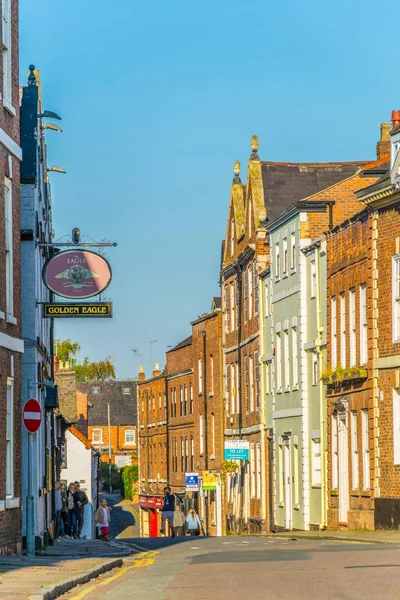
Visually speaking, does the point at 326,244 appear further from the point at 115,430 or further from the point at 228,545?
the point at 115,430

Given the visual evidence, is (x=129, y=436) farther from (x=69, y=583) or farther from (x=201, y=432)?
(x=69, y=583)

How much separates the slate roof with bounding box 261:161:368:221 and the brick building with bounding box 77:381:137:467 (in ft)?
243

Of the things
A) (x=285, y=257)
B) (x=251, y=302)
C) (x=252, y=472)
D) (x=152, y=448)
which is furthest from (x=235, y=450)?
(x=152, y=448)

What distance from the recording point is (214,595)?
15.7 m

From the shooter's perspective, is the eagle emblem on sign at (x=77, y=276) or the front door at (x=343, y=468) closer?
the eagle emblem on sign at (x=77, y=276)

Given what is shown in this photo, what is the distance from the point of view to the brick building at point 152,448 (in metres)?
79.1

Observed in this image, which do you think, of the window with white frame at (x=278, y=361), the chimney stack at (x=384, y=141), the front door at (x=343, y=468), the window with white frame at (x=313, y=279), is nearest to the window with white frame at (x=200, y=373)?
the window with white frame at (x=278, y=361)

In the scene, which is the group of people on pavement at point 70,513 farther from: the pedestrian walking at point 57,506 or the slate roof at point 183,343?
the slate roof at point 183,343

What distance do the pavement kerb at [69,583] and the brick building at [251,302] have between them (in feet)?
96.6

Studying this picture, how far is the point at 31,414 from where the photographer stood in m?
24.2

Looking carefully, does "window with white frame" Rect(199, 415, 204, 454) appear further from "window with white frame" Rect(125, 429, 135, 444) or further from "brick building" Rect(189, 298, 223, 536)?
"window with white frame" Rect(125, 429, 135, 444)

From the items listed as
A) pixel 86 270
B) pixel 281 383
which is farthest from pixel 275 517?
pixel 86 270

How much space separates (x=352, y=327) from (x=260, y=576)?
20357 mm

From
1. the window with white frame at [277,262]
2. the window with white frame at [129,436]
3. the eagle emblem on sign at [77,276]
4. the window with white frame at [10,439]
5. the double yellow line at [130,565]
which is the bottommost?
the double yellow line at [130,565]
